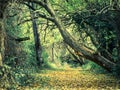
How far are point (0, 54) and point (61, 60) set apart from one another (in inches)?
1961

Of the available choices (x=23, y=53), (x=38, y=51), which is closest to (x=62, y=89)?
(x=23, y=53)

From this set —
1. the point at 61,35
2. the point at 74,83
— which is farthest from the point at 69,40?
the point at 74,83

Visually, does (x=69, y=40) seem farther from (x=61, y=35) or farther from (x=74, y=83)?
(x=74, y=83)

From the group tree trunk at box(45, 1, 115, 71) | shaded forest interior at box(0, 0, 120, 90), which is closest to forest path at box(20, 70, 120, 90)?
shaded forest interior at box(0, 0, 120, 90)

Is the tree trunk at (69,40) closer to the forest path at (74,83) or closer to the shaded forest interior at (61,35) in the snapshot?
the shaded forest interior at (61,35)

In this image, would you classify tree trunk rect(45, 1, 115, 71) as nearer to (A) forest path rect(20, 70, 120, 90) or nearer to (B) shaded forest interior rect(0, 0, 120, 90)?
(B) shaded forest interior rect(0, 0, 120, 90)

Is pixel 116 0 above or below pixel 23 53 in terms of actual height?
above

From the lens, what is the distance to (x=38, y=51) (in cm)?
3828

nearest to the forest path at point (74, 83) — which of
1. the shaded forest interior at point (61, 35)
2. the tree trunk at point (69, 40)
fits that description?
the shaded forest interior at point (61, 35)

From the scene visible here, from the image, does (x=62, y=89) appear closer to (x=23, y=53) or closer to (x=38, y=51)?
(x=23, y=53)

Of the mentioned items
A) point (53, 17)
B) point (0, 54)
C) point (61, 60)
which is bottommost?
point (61, 60)

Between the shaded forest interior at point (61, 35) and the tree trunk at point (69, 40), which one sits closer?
the shaded forest interior at point (61, 35)

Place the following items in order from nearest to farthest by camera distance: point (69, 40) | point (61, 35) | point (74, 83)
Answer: point (69, 40) < point (61, 35) < point (74, 83)

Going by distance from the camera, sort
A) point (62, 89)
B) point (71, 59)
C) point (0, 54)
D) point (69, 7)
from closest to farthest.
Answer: point (0, 54)
point (62, 89)
point (69, 7)
point (71, 59)
